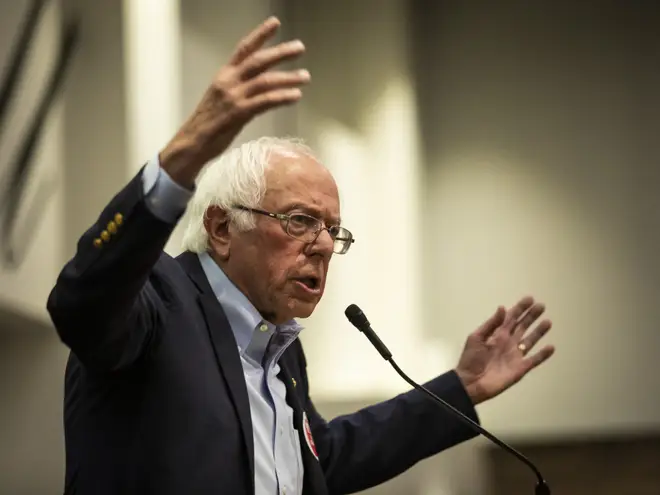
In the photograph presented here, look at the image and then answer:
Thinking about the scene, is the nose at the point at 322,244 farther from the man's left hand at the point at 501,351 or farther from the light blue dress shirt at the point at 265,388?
the man's left hand at the point at 501,351

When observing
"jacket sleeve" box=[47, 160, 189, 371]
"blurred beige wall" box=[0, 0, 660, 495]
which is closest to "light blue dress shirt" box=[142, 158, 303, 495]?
"jacket sleeve" box=[47, 160, 189, 371]

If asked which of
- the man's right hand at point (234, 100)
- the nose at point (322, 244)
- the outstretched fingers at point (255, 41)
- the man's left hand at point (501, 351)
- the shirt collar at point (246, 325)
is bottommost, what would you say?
the man's left hand at point (501, 351)

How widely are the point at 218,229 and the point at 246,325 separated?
8.2 inches

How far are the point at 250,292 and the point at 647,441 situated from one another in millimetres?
3022

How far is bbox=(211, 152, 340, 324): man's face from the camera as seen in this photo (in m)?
1.94

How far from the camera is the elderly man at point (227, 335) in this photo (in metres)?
1.45

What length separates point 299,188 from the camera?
6.50 ft

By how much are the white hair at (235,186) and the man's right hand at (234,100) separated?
1.75 feet

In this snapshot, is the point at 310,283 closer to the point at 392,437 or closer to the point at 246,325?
the point at 246,325

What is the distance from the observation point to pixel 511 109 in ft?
15.9

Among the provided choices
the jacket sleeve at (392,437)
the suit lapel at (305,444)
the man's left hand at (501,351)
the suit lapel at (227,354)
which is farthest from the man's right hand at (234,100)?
the man's left hand at (501,351)

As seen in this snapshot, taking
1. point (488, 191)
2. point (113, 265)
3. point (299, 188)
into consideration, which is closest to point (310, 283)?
point (299, 188)

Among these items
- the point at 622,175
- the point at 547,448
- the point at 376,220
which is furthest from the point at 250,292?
the point at 622,175

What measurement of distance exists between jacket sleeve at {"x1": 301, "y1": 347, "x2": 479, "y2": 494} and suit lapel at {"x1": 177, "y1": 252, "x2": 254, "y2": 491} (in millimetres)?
402
